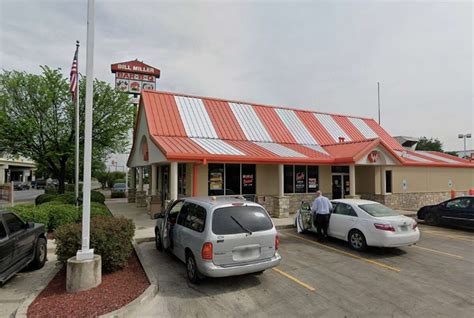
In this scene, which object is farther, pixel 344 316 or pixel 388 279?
pixel 388 279

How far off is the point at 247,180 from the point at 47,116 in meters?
13.8

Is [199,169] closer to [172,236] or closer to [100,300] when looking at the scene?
[172,236]

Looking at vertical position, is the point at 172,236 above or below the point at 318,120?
below

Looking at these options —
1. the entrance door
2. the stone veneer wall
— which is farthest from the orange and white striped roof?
the stone veneer wall

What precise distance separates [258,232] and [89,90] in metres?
4.54

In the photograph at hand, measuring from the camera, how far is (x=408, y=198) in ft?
63.0

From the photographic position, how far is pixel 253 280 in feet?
20.4

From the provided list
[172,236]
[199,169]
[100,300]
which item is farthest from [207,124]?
[100,300]

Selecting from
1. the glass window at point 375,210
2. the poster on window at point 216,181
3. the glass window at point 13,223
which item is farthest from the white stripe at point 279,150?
the glass window at point 13,223

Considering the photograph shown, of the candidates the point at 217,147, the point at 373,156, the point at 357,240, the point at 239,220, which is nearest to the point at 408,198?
the point at 373,156

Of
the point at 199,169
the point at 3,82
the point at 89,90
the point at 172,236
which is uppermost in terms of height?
the point at 3,82

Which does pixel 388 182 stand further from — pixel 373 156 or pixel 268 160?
pixel 268 160

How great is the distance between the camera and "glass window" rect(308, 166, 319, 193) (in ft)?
56.3

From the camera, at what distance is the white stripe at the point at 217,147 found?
523 inches
